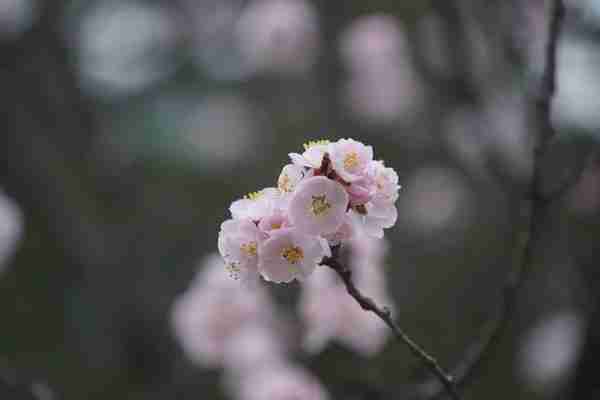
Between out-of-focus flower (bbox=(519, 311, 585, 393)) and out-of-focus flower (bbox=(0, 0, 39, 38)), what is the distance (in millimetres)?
2902

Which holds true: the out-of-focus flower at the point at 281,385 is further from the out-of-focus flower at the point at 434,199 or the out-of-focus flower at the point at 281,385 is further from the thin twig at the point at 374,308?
the out-of-focus flower at the point at 434,199

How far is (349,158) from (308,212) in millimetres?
91

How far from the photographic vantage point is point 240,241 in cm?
120

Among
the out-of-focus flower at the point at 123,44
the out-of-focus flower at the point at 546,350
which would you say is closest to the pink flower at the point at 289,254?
the out-of-focus flower at the point at 546,350

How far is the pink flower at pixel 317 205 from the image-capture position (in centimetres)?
114

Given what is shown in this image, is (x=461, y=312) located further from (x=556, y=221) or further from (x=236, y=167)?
(x=236, y=167)

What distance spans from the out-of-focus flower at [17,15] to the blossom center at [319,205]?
3851mm

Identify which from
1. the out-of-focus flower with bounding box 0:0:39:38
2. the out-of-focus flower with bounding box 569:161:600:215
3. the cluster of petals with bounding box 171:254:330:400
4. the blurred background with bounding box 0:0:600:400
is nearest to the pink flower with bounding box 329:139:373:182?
the blurred background with bounding box 0:0:600:400

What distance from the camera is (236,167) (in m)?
5.36

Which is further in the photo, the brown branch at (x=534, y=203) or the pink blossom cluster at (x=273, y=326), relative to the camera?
the pink blossom cluster at (x=273, y=326)

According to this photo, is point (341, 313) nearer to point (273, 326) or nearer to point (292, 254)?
point (273, 326)

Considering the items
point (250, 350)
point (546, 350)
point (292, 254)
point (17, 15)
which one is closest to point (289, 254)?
point (292, 254)

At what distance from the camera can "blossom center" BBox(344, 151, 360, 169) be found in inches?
46.0

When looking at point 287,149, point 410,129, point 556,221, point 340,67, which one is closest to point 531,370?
point 556,221
